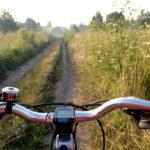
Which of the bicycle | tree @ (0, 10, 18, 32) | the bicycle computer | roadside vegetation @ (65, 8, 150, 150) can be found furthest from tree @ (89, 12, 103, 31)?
tree @ (0, 10, 18, 32)

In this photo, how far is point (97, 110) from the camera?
1619mm

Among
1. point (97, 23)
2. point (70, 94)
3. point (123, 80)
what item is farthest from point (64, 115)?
point (97, 23)

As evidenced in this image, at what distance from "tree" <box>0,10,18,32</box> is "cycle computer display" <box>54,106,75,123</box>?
42605mm

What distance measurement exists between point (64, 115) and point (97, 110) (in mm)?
160

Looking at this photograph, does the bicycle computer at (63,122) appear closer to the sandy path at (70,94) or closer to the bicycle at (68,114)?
the bicycle at (68,114)

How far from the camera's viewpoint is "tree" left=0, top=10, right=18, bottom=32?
143 ft

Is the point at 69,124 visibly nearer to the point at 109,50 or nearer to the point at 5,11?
the point at 109,50

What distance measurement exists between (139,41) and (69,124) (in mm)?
4958

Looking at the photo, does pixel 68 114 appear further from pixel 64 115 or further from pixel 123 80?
pixel 123 80

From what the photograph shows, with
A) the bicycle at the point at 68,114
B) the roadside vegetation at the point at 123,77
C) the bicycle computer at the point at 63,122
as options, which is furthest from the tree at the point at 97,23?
the bicycle computer at the point at 63,122

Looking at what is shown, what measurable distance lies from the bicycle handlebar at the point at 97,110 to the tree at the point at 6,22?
42529 mm

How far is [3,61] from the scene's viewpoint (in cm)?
1309

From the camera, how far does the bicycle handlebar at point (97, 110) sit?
156 cm

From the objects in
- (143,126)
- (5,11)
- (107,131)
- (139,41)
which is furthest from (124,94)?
(5,11)
